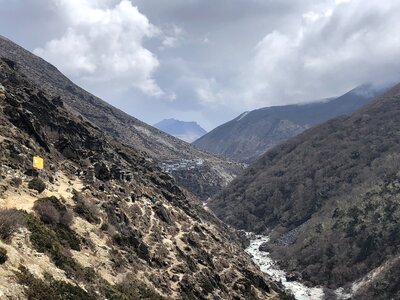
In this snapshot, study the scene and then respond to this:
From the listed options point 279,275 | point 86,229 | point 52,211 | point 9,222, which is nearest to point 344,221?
point 279,275

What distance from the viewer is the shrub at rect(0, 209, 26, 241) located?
33062mm

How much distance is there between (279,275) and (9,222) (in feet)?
316

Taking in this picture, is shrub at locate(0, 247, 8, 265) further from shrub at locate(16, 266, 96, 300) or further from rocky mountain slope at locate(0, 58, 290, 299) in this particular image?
shrub at locate(16, 266, 96, 300)

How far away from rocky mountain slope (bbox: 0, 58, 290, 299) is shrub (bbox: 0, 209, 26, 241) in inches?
4.6

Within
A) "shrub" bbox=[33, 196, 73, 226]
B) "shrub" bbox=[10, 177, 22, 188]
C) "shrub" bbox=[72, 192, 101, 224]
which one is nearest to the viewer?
"shrub" bbox=[33, 196, 73, 226]

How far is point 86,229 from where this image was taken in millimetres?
49375

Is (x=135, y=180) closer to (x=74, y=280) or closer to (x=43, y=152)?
(x=43, y=152)

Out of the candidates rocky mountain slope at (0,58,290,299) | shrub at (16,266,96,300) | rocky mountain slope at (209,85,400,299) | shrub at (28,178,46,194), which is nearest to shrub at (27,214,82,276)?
rocky mountain slope at (0,58,290,299)

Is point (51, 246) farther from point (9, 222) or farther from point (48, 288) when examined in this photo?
point (48, 288)

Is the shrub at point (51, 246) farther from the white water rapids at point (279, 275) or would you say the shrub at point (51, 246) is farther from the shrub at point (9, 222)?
the white water rapids at point (279, 275)

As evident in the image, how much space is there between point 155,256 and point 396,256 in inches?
2804

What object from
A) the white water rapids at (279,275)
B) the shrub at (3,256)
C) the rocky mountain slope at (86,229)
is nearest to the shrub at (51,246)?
the rocky mountain slope at (86,229)

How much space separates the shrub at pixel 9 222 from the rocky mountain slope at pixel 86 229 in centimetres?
12

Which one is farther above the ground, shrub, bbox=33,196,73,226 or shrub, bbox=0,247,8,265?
shrub, bbox=33,196,73,226
